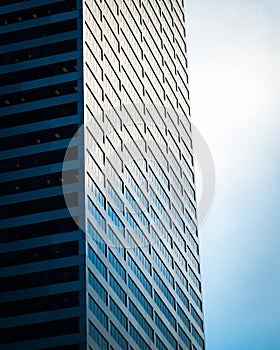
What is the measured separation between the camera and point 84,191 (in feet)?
472

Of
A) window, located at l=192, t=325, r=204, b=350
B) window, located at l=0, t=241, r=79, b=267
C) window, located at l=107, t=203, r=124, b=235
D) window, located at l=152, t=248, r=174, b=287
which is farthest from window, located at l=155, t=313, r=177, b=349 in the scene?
window, located at l=0, t=241, r=79, b=267

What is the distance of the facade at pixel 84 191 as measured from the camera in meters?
139

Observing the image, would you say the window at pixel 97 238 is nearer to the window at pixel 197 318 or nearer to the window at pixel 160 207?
the window at pixel 160 207

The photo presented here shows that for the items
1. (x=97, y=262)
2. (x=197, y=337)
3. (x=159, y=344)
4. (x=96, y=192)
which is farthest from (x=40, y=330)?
(x=197, y=337)

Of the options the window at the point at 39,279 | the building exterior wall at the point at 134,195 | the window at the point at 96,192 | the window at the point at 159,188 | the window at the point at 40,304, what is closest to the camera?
the window at the point at 40,304

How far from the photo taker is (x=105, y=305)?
14350cm

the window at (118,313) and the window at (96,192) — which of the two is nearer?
the window at (118,313)

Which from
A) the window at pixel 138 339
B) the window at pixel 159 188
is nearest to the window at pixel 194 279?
the window at pixel 159 188

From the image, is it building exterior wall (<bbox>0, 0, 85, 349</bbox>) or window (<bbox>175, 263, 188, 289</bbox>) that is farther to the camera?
window (<bbox>175, 263, 188, 289</bbox>)

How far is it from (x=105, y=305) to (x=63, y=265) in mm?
9016

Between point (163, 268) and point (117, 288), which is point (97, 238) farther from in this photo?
point (163, 268)

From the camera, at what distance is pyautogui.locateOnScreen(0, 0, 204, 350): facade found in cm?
13900

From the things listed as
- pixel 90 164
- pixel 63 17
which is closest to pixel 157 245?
pixel 90 164

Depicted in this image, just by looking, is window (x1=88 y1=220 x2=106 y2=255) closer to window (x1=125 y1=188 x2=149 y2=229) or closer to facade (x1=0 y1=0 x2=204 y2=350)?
facade (x1=0 y1=0 x2=204 y2=350)
